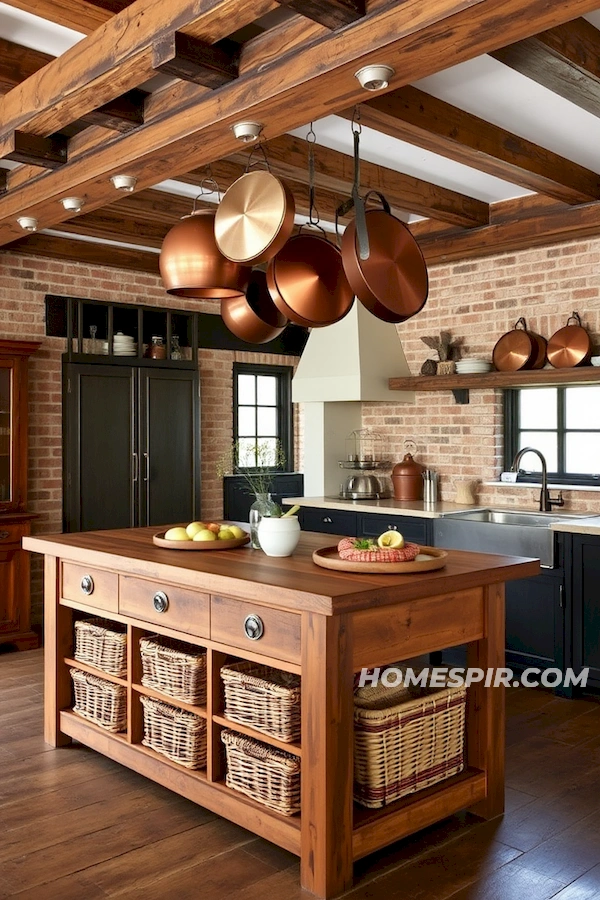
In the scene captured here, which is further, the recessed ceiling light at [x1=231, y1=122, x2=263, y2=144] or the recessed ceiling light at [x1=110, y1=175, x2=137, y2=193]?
the recessed ceiling light at [x1=110, y1=175, x2=137, y2=193]

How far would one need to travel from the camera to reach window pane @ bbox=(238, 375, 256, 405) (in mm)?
7386

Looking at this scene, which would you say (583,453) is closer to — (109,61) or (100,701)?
(100,701)

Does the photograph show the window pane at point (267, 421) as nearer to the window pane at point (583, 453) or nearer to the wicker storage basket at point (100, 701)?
the window pane at point (583, 453)

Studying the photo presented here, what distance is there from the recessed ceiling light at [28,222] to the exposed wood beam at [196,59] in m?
1.88

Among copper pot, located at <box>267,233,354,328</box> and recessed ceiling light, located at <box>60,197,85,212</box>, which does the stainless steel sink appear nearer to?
copper pot, located at <box>267,233,354,328</box>

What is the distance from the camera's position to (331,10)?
7.53 feet

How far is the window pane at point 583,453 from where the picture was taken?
5332 millimetres

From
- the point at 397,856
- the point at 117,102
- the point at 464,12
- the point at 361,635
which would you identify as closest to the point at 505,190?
the point at 117,102

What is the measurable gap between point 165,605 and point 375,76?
6.54 ft

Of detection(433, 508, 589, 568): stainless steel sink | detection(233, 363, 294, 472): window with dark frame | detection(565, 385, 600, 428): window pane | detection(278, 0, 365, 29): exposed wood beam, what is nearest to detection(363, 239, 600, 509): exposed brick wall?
detection(433, 508, 589, 568): stainless steel sink

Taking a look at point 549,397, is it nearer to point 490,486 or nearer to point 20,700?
point 490,486

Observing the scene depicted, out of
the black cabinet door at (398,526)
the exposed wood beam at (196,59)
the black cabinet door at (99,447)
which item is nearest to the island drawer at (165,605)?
the exposed wood beam at (196,59)

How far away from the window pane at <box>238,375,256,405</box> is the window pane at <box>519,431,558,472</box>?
265cm

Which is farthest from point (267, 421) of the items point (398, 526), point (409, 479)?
point (398, 526)
